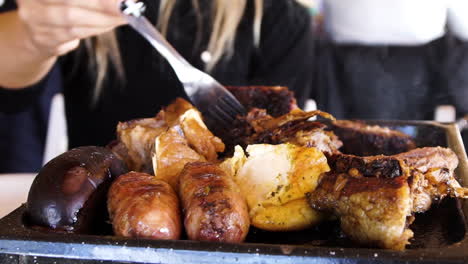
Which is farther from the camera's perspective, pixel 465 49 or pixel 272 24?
pixel 465 49

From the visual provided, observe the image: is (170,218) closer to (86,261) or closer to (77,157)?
(86,261)

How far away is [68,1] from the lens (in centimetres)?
149

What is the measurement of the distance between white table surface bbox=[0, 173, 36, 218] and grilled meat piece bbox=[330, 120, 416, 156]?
0.99m

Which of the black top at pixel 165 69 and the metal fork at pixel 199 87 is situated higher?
the metal fork at pixel 199 87

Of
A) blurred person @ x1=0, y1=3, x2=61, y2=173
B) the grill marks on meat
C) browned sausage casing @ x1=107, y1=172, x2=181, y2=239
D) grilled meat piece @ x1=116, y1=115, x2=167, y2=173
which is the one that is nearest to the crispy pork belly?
the grill marks on meat

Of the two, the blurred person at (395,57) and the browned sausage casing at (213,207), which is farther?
the blurred person at (395,57)

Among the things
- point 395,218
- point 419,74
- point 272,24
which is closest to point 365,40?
point 419,74

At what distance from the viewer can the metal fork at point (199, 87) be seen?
56.8 inches

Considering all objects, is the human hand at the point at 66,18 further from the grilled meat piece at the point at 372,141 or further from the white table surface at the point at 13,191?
the grilled meat piece at the point at 372,141

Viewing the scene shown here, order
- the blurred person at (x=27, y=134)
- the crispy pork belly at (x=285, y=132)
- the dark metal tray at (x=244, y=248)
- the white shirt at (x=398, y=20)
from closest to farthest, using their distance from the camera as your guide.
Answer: the dark metal tray at (x=244, y=248)
the crispy pork belly at (x=285, y=132)
the blurred person at (x=27, y=134)
the white shirt at (x=398, y=20)

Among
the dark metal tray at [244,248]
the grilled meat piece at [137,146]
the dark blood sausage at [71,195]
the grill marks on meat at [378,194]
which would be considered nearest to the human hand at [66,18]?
the grilled meat piece at [137,146]

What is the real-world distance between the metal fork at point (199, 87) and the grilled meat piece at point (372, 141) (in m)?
0.32

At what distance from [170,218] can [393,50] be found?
10.8ft

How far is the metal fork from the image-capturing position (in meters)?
1.44
